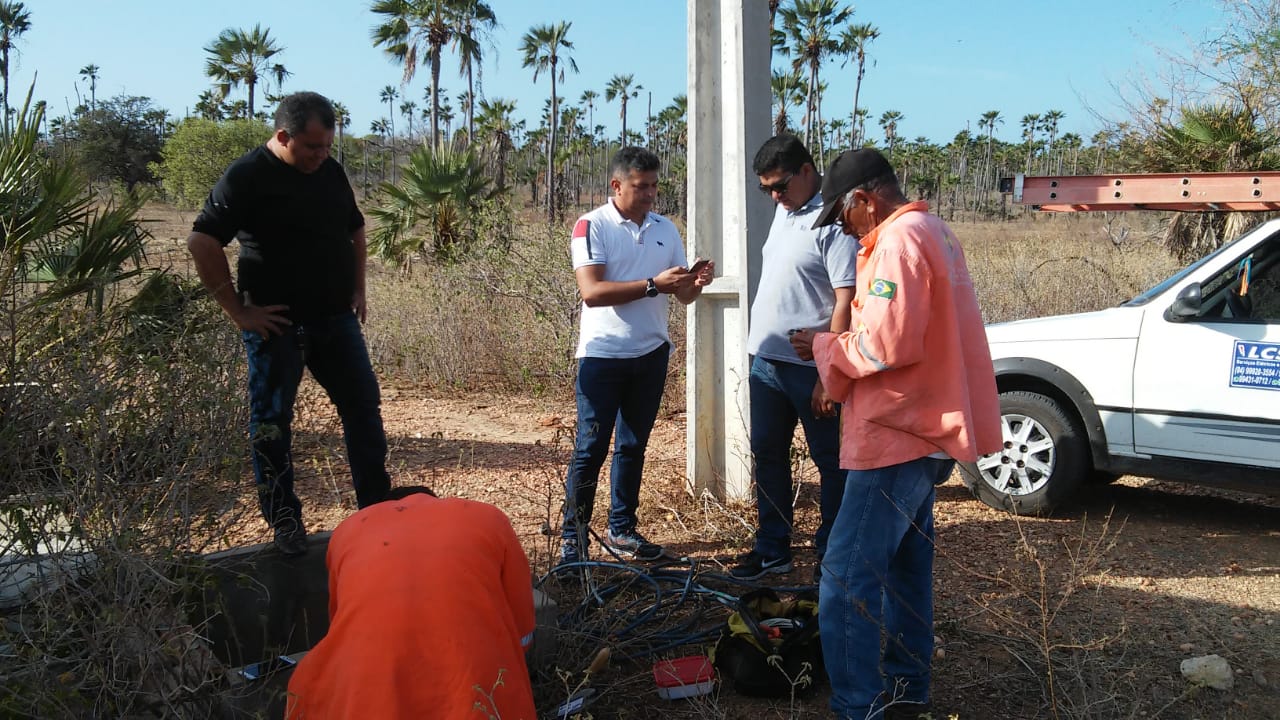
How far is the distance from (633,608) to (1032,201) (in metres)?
3.77

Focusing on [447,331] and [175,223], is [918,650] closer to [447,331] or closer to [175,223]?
[447,331]

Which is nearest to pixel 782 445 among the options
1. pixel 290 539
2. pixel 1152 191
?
pixel 290 539

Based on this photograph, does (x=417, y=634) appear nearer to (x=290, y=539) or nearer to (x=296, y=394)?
(x=290, y=539)

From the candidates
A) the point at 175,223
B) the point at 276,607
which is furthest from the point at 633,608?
the point at 175,223

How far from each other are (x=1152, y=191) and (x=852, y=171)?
3.54 m

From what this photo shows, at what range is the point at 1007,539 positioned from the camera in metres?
5.09

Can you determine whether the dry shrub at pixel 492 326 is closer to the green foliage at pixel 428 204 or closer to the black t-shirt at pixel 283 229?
the green foliage at pixel 428 204

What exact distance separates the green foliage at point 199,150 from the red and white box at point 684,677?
25.2 m

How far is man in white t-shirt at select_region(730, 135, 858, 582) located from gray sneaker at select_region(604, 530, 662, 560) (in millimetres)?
423

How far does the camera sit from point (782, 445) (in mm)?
4277

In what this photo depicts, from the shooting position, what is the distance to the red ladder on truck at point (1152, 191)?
16.5 ft

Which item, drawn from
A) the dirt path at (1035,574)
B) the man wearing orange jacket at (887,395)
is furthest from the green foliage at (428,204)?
the man wearing orange jacket at (887,395)

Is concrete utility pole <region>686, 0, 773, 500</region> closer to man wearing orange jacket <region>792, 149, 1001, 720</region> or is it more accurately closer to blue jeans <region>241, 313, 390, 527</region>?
blue jeans <region>241, 313, 390, 527</region>

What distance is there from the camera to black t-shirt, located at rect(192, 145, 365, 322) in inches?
148
